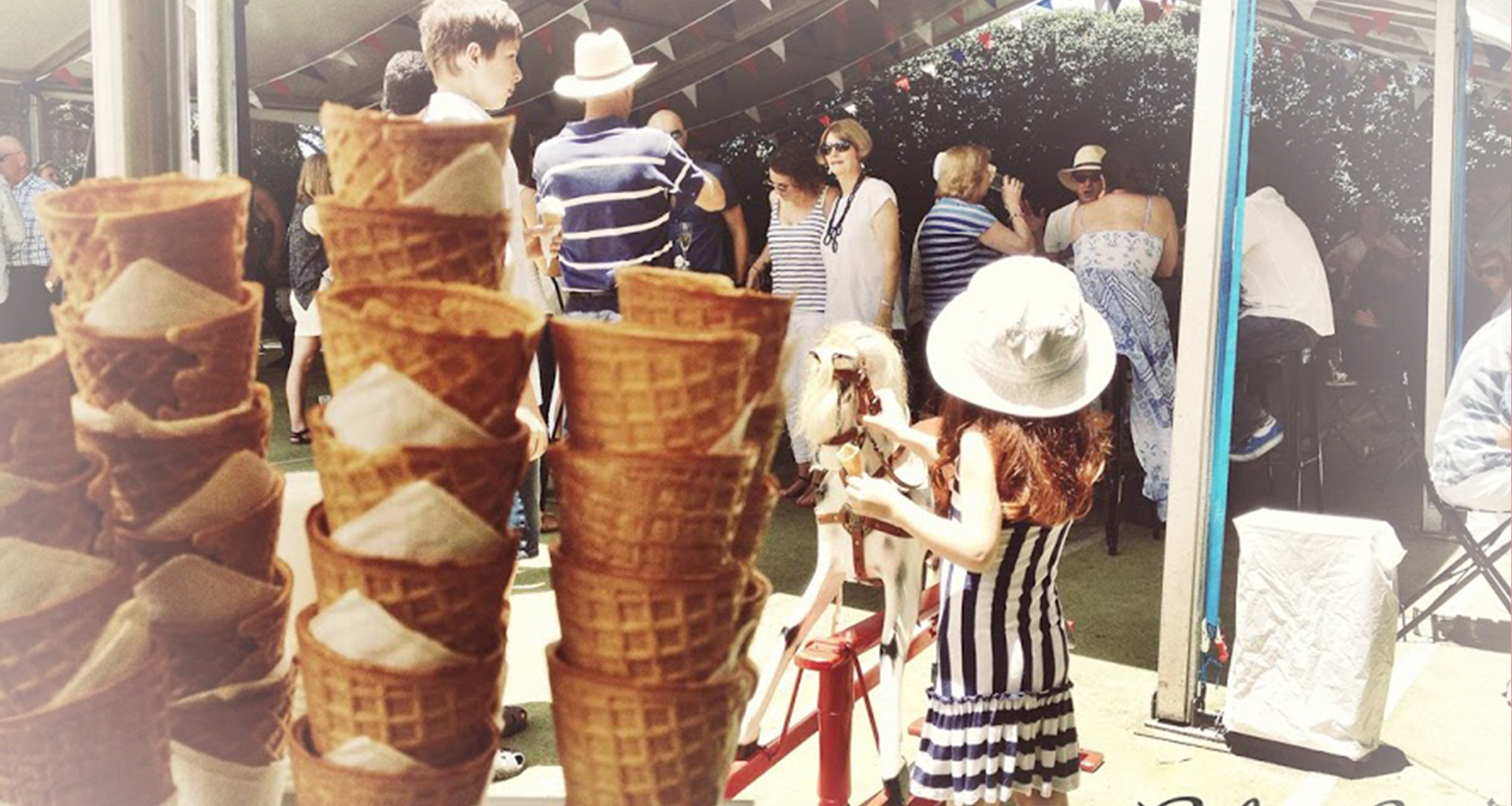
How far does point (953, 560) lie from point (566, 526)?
140cm

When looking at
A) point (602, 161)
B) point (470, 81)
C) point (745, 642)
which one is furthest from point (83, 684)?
point (602, 161)

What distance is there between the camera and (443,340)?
2.78 feet

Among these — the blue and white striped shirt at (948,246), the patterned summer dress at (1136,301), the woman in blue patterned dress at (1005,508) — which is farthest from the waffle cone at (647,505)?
the patterned summer dress at (1136,301)

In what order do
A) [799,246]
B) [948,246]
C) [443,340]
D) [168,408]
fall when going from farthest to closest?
[948,246]
[799,246]
[168,408]
[443,340]

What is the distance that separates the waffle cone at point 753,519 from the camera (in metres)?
1.05

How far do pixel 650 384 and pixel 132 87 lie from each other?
57cm

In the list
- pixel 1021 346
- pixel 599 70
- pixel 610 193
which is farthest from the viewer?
pixel 1021 346

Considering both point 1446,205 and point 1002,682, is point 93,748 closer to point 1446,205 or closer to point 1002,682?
point 1002,682

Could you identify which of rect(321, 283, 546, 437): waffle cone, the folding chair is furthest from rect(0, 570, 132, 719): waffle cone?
the folding chair

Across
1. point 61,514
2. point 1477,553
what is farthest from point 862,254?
point 61,514

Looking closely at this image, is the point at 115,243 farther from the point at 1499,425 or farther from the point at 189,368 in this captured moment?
the point at 1499,425

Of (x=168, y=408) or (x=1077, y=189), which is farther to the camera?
(x=1077, y=189)

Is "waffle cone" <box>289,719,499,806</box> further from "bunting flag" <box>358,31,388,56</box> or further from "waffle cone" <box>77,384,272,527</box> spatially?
"bunting flag" <box>358,31,388,56</box>

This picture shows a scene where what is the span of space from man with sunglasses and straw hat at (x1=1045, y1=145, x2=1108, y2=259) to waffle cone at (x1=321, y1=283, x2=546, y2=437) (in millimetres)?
4773
